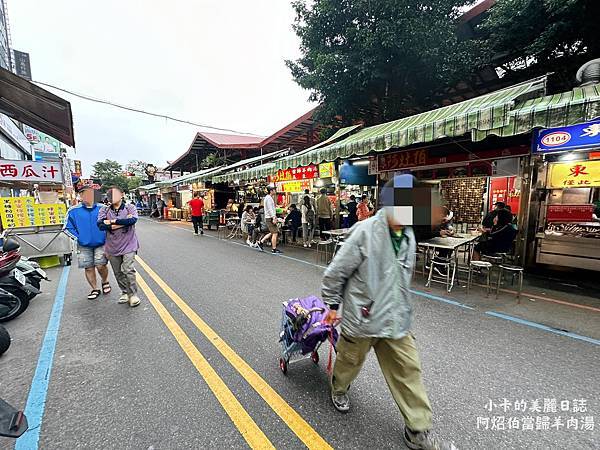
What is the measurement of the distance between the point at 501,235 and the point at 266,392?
540 cm

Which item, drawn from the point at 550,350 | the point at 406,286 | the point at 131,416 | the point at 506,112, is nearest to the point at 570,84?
the point at 506,112

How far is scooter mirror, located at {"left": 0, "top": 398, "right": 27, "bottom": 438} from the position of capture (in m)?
1.76

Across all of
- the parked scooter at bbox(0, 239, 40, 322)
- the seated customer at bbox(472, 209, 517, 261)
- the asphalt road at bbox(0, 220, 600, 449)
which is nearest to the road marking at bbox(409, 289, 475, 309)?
A: the asphalt road at bbox(0, 220, 600, 449)

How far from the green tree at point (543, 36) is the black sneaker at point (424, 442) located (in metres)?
11.3

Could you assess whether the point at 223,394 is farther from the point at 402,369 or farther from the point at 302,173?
the point at 302,173

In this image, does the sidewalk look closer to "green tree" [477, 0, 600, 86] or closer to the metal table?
the metal table

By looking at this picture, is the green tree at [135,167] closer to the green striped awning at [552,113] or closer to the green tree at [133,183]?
the green tree at [133,183]

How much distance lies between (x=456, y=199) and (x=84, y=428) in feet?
37.4

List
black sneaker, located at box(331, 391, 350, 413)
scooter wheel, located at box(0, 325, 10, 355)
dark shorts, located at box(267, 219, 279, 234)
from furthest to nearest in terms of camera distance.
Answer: dark shorts, located at box(267, 219, 279, 234) → scooter wheel, located at box(0, 325, 10, 355) → black sneaker, located at box(331, 391, 350, 413)

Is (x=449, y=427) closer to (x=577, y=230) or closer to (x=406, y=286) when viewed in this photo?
(x=406, y=286)

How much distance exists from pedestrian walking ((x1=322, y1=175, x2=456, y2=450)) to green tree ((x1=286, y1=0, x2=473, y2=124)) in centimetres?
1067

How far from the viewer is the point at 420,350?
305 cm

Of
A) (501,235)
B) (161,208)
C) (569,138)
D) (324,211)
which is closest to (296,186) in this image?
(324,211)

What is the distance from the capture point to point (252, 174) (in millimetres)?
10625
